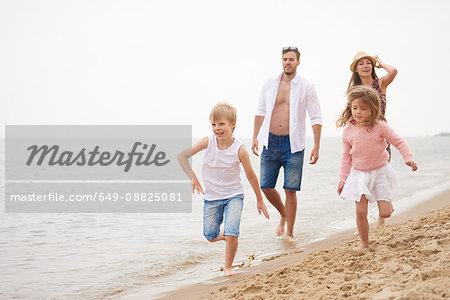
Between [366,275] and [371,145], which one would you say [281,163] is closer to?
[371,145]

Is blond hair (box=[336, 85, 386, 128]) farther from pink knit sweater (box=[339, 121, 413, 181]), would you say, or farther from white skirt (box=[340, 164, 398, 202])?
white skirt (box=[340, 164, 398, 202])

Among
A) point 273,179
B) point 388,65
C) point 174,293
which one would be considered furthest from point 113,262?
point 388,65

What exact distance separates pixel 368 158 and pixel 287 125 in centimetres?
169

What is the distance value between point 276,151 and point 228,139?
1.39m

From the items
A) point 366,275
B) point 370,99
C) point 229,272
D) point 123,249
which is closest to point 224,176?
point 229,272

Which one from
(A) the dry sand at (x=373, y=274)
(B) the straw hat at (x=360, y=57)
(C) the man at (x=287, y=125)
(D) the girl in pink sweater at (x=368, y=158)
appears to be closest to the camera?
(A) the dry sand at (x=373, y=274)

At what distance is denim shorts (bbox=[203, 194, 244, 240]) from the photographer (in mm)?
3971

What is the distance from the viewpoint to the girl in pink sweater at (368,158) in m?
3.62

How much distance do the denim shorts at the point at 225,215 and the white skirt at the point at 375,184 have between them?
3.05ft

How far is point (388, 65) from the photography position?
207 inches

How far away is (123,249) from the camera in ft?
18.9

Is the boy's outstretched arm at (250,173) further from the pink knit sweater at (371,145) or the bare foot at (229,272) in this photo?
the pink knit sweater at (371,145)

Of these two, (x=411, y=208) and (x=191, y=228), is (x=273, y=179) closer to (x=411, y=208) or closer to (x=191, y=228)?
→ (x=191, y=228)

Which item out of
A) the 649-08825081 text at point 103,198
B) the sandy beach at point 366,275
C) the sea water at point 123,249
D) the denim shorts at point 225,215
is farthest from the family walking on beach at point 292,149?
the 649-08825081 text at point 103,198
